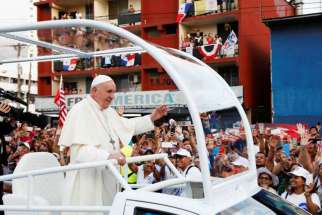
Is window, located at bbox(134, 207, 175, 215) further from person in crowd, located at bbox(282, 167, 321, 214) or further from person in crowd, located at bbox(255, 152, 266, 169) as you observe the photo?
person in crowd, located at bbox(255, 152, 266, 169)

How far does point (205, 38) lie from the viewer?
1054 inches

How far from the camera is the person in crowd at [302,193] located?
19.4 ft

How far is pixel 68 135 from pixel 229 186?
155 cm

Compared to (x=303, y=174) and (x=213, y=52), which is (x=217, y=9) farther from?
(x=303, y=174)

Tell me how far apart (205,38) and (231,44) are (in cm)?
158

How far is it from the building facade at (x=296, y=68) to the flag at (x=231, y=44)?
195cm

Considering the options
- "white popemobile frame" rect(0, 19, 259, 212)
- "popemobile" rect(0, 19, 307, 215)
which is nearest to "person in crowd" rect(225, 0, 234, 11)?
"popemobile" rect(0, 19, 307, 215)

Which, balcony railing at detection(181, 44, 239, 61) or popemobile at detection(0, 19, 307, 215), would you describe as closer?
popemobile at detection(0, 19, 307, 215)

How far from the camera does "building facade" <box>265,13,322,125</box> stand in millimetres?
23500

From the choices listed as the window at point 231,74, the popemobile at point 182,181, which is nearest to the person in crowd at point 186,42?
the window at point 231,74

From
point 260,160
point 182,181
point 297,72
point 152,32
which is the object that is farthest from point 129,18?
point 182,181

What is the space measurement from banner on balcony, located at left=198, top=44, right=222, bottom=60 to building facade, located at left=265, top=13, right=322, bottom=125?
276 cm

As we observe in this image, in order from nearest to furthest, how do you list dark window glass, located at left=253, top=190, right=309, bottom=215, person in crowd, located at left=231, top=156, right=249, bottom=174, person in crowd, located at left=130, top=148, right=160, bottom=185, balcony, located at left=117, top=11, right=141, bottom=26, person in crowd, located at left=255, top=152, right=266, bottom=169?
person in crowd, located at left=231, top=156, right=249, bottom=174, dark window glass, located at left=253, top=190, right=309, bottom=215, person in crowd, located at left=130, top=148, right=160, bottom=185, person in crowd, located at left=255, top=152, right=266, bottom=169, balcony, located at left=117, top=11, right=141, bottom=26

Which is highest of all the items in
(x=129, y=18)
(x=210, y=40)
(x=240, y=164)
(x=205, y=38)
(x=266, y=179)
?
(x=129, y=18)
